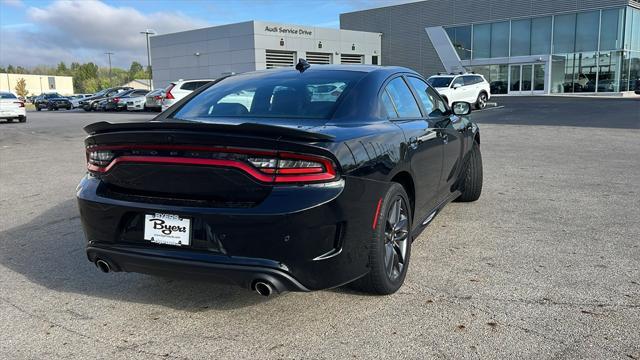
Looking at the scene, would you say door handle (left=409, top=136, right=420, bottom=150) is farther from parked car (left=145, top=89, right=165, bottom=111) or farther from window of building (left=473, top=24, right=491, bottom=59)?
window of building (left=473, top=24, right=491, bottom=59)

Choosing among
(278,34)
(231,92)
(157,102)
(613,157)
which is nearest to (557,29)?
(278,34)

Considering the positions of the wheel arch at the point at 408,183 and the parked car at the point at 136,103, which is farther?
the parked car at the point at 136,103

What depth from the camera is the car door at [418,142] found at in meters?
3.98

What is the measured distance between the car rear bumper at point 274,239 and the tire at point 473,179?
3.22 metres

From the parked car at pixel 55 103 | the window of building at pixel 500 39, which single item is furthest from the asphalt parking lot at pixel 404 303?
the parked car at pixel 55 103

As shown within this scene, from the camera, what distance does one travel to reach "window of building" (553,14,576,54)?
41.0 metres

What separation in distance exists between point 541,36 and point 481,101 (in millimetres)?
20474

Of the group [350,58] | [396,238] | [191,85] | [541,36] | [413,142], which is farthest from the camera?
[350,58]

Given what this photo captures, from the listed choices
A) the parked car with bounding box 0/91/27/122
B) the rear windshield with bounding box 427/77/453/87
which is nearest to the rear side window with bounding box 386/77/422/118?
the rear windshield with bounding box 427/77/453/87

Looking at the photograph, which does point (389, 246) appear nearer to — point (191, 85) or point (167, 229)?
point (167, 229)

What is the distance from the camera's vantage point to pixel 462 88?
25.0m

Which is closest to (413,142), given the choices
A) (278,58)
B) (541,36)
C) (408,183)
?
(408,183)

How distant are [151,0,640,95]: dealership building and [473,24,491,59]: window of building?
0.29 feet

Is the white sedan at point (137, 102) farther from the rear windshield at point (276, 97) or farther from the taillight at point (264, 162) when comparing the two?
the taillight at point (264, 162)
